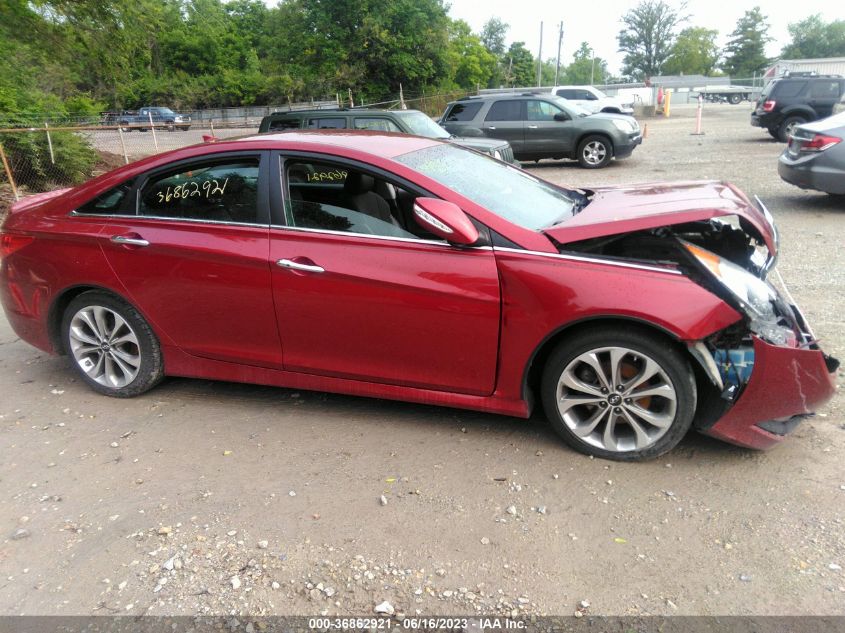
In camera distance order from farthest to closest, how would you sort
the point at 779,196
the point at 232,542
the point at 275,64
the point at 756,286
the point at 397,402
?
the point at 275,64
the point at 779,196
the point at 397,402
the point at 756,286
the point at 232,542

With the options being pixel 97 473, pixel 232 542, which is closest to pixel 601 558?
pixel 232 542

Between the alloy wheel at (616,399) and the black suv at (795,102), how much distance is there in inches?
671

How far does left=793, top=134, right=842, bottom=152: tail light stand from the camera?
8.28 meters

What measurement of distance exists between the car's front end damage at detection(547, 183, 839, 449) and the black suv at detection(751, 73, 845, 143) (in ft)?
53.9

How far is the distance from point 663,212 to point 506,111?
12604 mm

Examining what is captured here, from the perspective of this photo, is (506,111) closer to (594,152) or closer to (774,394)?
(594,152)

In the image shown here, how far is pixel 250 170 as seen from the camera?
3.74 meters

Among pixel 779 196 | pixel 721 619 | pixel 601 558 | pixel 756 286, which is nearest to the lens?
pixel 721 619

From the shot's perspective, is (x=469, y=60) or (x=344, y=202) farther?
(x=469, y=60)

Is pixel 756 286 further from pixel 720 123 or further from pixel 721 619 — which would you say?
pixel 720 123

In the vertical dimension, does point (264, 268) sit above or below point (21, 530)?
above

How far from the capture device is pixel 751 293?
313cm

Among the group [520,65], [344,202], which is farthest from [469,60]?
[344,202]

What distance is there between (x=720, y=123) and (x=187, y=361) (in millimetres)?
26752
